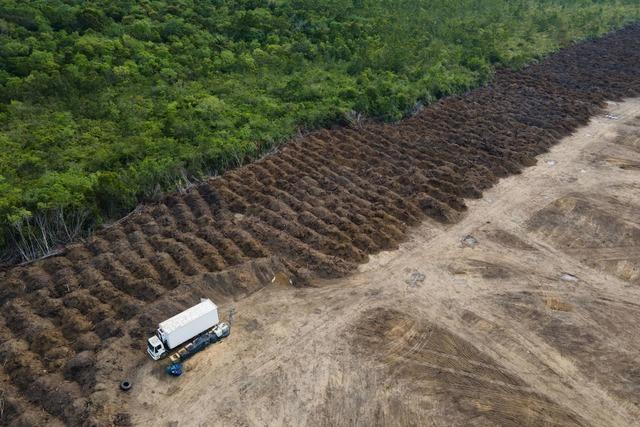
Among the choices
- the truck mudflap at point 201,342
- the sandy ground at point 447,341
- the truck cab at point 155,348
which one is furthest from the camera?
the truck mudflap at point 201,342

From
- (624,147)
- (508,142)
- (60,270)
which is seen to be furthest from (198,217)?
(624,147)

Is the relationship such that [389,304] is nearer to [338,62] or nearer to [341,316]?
[341,316]

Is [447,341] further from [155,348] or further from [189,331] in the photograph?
[155,348]

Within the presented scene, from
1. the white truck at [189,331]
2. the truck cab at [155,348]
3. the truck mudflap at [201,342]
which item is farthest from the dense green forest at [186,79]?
the truck mudflap at [201,342]

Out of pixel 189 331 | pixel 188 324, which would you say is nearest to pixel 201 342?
pixel 189 331

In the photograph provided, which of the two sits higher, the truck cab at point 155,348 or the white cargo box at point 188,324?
the white cargo box at point 188,324

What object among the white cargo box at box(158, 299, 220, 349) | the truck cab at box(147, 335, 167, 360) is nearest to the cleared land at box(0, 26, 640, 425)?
the truck cab at box(147, 335, 167, 360)

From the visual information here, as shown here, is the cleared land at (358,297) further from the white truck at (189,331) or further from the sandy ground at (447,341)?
the white truck at (189,331)
